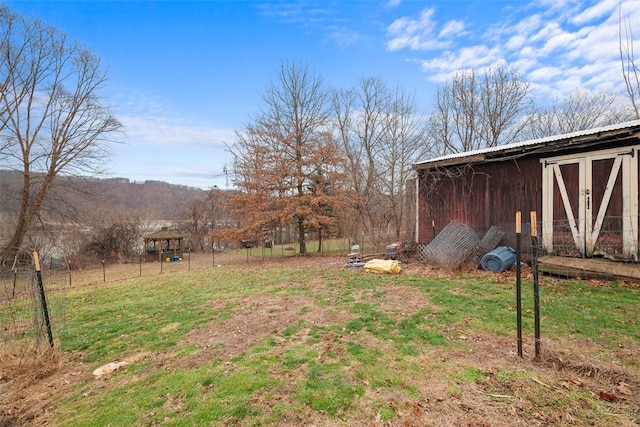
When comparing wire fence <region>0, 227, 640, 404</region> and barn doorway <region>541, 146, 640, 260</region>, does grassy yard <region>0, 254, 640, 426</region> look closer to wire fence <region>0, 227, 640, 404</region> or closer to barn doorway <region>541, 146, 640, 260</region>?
wire fence <region>0, 227, 640, 404</region>

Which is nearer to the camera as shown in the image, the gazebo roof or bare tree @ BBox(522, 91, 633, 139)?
bare tree @ BBox(522, 91, 633, 139)

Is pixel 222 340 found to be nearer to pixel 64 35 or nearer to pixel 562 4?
pixel 562 4

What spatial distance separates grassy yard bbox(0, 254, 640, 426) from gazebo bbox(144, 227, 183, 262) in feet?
52.6

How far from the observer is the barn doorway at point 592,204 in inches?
258

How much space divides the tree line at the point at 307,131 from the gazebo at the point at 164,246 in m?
5.39

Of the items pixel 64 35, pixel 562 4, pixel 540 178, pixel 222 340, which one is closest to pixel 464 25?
pixel 562 4

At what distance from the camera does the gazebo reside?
Answer: 68.5 ft

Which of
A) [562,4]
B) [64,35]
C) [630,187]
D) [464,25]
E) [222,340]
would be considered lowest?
[222,340]

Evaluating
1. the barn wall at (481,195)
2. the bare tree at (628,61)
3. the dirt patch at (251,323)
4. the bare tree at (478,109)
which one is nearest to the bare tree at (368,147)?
the bare tree at (478,109)

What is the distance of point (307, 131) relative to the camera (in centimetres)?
1645

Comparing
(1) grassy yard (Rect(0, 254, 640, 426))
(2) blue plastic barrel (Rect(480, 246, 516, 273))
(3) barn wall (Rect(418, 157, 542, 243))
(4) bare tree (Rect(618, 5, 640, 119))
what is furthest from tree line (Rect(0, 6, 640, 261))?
(1) grassy yard (Rect(0, 254, 640, 426))

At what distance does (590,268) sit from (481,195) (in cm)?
343

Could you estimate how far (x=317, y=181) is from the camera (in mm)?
14391

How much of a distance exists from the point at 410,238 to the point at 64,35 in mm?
19569
